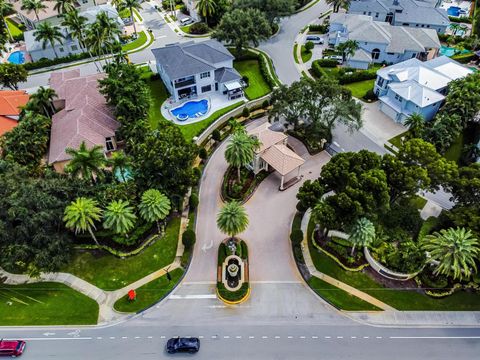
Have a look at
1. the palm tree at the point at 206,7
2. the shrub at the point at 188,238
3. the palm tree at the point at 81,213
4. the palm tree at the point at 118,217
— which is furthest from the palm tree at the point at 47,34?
the shrub at the point at 188,238

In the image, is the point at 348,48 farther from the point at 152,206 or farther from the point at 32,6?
the point at 32,6

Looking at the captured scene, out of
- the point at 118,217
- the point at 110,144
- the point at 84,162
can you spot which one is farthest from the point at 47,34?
the point at 118,217

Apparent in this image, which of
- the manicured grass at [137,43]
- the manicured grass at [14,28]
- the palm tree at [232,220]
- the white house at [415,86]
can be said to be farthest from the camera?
the manicured grass at [14,28]

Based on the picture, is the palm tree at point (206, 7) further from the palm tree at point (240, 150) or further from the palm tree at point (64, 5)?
the palm tree at point (240, 150)

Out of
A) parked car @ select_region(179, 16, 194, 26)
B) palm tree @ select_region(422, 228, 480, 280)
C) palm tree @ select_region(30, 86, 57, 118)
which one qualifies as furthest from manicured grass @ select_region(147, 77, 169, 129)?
palm tree @ select_region(422, 228, 480, 280)

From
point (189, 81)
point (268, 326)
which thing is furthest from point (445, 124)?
point (189, 81)

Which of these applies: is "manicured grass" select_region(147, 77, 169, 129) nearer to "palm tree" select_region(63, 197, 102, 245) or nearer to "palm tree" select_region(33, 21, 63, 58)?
"palm tree" select_region(33, 21, 63, 58)
